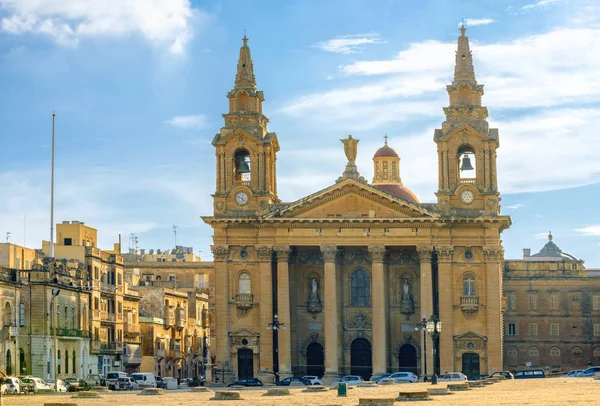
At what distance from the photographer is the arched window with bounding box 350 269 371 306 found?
4210 inches

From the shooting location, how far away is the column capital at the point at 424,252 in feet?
337

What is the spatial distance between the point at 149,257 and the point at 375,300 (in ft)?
221

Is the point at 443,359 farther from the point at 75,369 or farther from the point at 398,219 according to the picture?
the point at 75,369

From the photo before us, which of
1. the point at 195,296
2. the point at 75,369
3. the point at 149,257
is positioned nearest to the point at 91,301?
the point at 75,369

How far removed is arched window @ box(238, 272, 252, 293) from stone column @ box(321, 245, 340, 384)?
5.86 m

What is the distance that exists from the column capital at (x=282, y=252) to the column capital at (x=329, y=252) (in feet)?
8.63

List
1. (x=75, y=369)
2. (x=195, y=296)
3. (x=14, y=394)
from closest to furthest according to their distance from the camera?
(x=14, y=394) → (x=75, y=369) → (x=195, y=296)

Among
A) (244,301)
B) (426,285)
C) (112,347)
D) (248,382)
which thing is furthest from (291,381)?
(112,347)

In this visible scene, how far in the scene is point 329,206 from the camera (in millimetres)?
103812

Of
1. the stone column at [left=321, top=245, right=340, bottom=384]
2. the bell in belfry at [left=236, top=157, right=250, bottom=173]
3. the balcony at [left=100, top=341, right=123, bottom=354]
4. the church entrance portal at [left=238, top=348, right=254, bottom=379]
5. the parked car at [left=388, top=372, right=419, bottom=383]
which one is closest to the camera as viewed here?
the parked car at [left=388, top=372, right=419, bottom=383]

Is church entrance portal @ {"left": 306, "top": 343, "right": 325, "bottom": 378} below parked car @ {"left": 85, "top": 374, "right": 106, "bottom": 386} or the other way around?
the other way around

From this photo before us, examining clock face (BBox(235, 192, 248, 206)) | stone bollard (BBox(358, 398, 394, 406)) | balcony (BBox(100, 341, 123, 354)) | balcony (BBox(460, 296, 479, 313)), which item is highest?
clock face (BBox(235, 192, 248, 206))

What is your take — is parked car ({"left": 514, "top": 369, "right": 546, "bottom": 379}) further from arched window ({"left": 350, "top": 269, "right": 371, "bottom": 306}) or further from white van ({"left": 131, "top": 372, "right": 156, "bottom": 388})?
white van ({"left": 131, "top": 372, "right": 156, "bottom": 388})

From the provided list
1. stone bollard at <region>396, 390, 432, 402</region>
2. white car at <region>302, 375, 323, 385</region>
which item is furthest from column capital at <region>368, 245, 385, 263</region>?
stone bollard at <region>396, 390, 432, 402</region>
